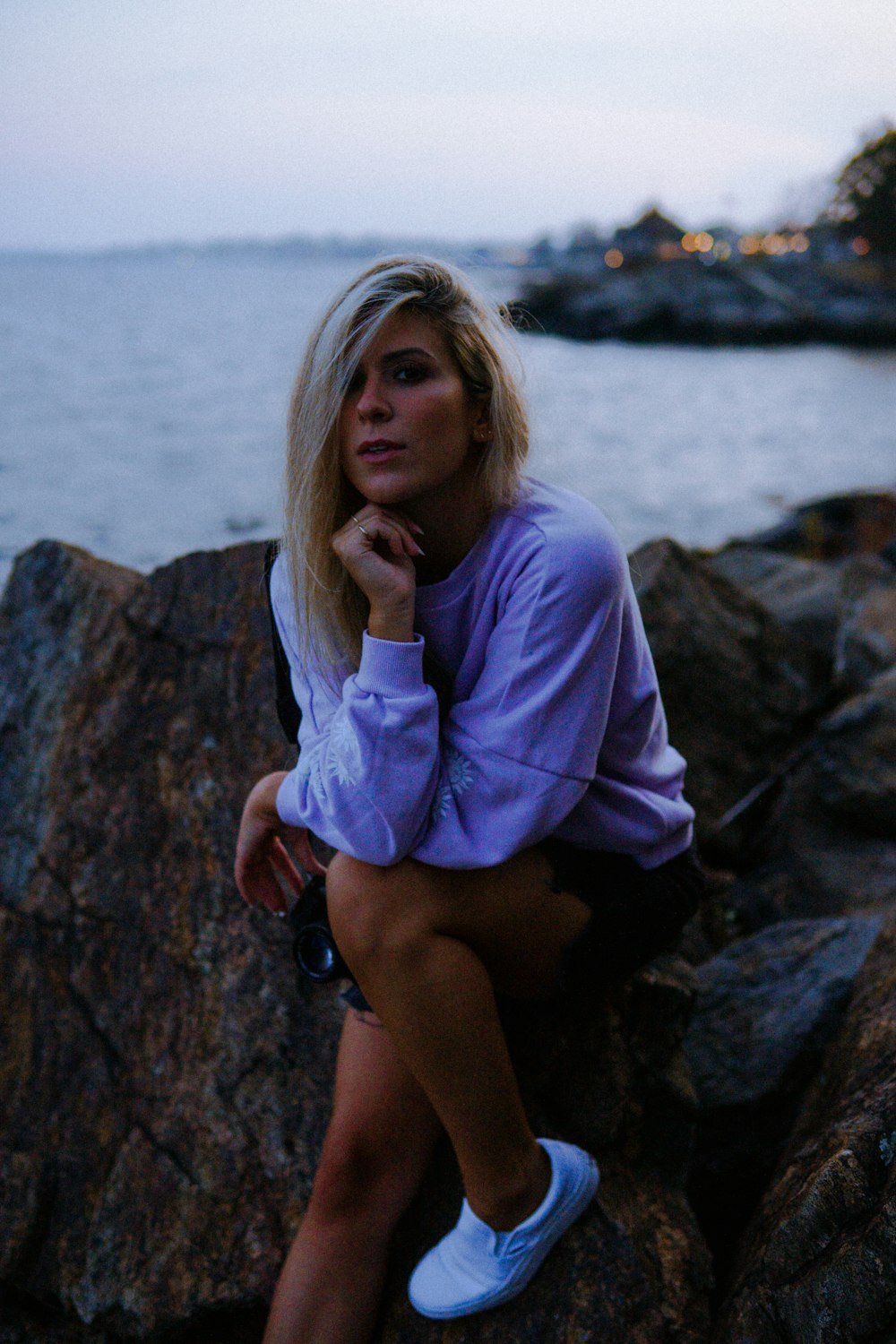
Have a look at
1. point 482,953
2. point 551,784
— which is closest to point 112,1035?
point 482,953

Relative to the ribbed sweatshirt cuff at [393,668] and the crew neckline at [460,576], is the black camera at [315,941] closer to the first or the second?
the ribbed sweatshirt cuff at [393,668]

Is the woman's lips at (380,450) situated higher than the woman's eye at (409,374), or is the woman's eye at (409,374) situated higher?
the woman's eye at (409,374)

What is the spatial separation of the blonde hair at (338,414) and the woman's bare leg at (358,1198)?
729 millimetres

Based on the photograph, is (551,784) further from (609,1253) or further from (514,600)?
(609,1253)

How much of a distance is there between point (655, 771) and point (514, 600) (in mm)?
439

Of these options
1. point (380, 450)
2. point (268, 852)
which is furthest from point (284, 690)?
point (380, 450)

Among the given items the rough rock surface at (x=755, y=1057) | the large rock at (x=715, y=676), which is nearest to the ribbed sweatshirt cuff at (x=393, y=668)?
the rough rock surface at (x=755, y=1057)

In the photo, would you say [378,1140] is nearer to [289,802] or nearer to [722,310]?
[289,802]

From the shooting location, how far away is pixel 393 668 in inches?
64.2

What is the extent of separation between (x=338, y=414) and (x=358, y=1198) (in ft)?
4.39

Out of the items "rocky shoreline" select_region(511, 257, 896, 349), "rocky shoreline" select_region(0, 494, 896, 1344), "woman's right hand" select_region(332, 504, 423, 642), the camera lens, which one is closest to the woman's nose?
"woman's right hand" select_region(332, 504, 423, 642)

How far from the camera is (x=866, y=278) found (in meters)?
43.0

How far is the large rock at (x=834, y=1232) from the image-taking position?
141cm

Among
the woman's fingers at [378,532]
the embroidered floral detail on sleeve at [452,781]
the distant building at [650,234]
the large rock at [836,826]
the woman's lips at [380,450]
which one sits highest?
the distant building at [650,234]
